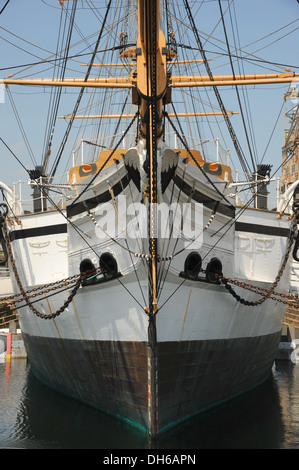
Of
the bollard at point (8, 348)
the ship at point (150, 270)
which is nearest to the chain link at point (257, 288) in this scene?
the ship at point (150, 270)

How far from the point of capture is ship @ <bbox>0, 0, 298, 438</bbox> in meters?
11.7

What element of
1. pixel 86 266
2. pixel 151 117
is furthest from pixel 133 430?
pixel 151 117

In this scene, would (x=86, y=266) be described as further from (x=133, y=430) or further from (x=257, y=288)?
(x=257, y=288)

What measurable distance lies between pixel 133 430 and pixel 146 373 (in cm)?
127

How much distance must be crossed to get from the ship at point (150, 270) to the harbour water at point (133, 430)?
32 cm

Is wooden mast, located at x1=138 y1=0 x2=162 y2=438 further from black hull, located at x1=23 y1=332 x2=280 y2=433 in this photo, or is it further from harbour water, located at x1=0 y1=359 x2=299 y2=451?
harbour water, located at x1=0 y1=359 x2=299 y2=451

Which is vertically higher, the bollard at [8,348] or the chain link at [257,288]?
the chain link at [257,288]

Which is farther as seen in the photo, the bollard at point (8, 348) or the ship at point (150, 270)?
the bollard at point (8, 348)

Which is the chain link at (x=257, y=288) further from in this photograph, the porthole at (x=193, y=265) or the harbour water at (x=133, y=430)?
the harbour water at (x=133, y=430)

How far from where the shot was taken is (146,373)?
11961mm

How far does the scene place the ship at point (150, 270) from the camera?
11703mm

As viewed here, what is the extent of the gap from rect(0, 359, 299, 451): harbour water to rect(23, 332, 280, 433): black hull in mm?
272

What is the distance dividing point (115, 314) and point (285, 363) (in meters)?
11.4

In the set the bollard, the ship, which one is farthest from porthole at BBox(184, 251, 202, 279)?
the bollard
